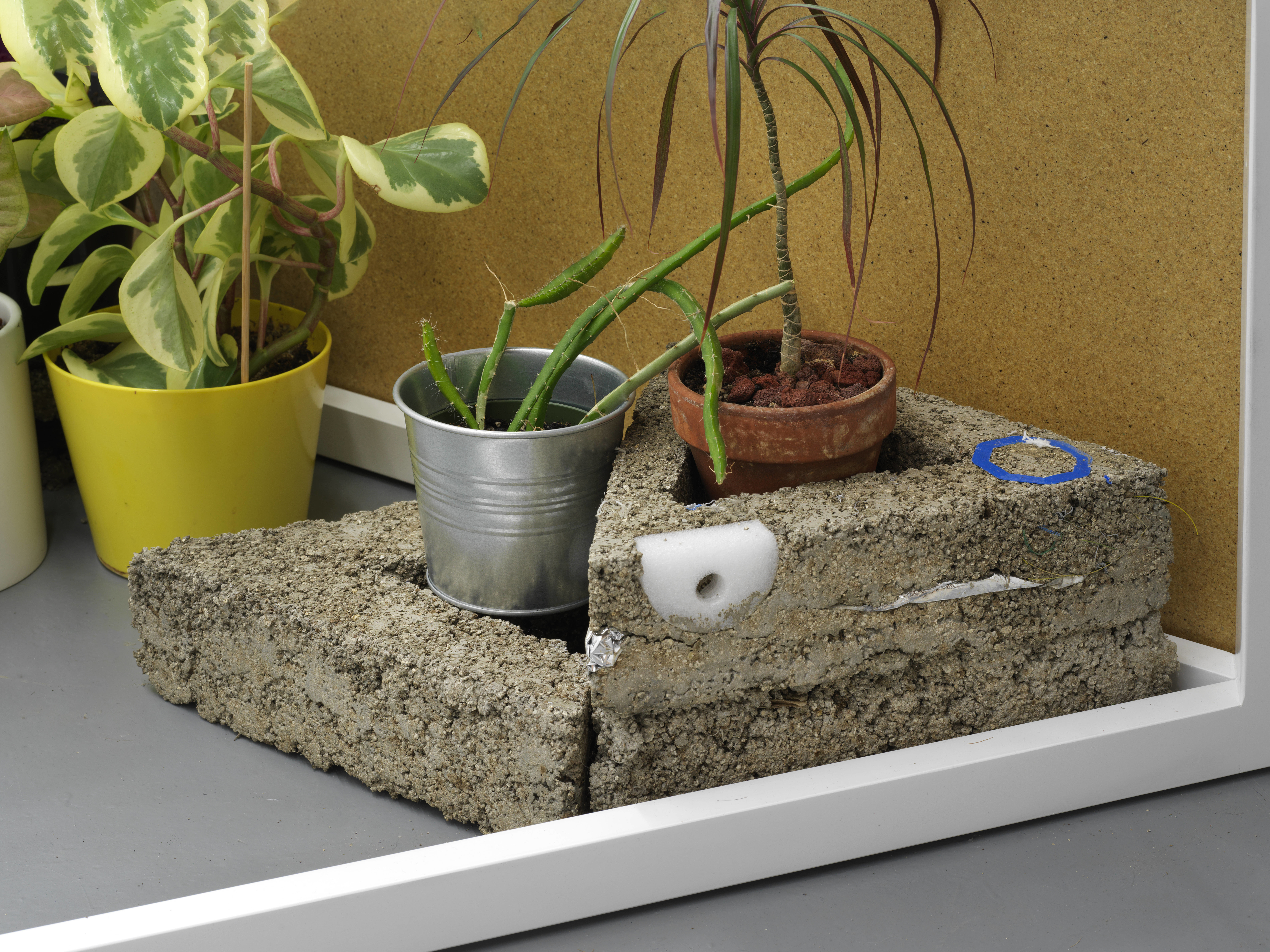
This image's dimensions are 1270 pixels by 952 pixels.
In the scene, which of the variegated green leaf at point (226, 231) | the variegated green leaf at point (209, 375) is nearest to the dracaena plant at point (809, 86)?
the variegated green leaf at point (226, 231)

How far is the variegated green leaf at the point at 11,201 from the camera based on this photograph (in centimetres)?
109

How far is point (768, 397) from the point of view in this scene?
36.6 inches

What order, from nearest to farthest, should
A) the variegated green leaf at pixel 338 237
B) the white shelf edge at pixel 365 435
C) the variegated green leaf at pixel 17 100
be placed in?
the variegated green leaf at pixel 17 100 < the variegated green leaf at pixel 338 237 < the white shelf edge at pixel 365 435

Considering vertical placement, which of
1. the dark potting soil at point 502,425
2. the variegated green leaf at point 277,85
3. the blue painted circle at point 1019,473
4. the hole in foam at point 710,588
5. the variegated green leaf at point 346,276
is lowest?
the hole in foam at point 710,588

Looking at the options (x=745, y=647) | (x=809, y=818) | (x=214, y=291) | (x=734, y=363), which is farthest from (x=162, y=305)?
(x=809, y=818)

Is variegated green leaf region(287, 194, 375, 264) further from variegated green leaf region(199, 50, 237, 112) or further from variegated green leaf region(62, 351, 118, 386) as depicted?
variegated green leaf region(62, 351, 118, 386)

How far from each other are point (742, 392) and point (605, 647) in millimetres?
258

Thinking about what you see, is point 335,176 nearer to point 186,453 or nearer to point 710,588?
point 186,453

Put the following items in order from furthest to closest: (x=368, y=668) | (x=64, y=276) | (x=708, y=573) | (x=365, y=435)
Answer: (x=365, y=435) → (x=64, y=276) → (x=368, y=668) → (x=708, y=573)

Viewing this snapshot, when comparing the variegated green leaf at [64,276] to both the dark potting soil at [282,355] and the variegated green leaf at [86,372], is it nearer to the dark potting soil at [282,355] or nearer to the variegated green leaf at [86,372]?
the variegated green leaf at [86,372]

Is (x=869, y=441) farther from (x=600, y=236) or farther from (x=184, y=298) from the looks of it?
(x=184, y=298)

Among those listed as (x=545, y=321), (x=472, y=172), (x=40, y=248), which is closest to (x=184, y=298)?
(x=40, y=248)

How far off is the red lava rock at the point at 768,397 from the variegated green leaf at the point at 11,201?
76 cm

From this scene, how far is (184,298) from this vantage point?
3.58 ft
